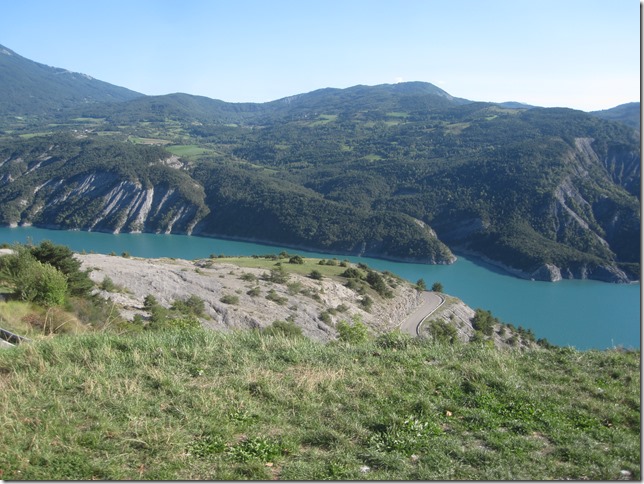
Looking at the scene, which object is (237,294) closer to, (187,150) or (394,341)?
(394,341)

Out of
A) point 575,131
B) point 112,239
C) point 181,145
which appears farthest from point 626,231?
point 181,145

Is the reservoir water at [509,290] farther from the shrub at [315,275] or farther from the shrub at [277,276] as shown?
the shrub at [315,275]

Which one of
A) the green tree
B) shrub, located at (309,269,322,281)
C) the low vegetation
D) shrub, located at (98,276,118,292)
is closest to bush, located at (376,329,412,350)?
the low vegetation

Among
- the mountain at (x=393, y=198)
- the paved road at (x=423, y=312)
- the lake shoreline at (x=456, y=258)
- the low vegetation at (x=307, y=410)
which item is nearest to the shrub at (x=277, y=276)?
the paved road at (x=423, y=312)

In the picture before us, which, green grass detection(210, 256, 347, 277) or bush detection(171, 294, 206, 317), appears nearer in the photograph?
bush detection(171, 294, 206, 317)

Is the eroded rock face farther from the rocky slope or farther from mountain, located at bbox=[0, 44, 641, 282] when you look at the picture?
mountain, located at bbox=[0, 44, 641, 282]

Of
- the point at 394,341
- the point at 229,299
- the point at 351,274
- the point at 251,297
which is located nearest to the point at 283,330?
the point at 394,341

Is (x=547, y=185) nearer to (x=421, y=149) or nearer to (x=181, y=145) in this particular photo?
(x=421, y=149)
